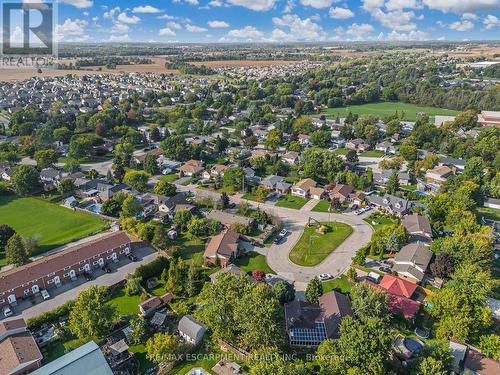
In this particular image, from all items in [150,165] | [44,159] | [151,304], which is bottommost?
[151,304]

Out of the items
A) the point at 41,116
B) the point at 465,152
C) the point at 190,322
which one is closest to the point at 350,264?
the point at 190,322

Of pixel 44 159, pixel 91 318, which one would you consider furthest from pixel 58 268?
pixel 44 159

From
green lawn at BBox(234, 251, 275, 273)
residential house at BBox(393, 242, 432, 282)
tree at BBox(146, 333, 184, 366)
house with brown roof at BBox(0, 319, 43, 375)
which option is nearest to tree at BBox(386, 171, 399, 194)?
residential house at BBox(393, 242, 432, 282)

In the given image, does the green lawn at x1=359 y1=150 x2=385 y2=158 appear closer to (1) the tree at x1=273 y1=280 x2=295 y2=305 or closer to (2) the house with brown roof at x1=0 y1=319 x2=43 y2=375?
(1) the tree at x1=273 y1=280 x2=295 y2=305

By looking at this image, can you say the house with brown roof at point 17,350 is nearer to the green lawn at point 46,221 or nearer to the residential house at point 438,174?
the green lawn at point 46,221

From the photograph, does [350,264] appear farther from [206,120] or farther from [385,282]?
[206,120]

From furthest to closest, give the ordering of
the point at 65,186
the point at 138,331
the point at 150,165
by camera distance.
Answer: the point at 150,165
the point at 65,186
the point at 138,331

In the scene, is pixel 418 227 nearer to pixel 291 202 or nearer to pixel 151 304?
pixel 291 202
